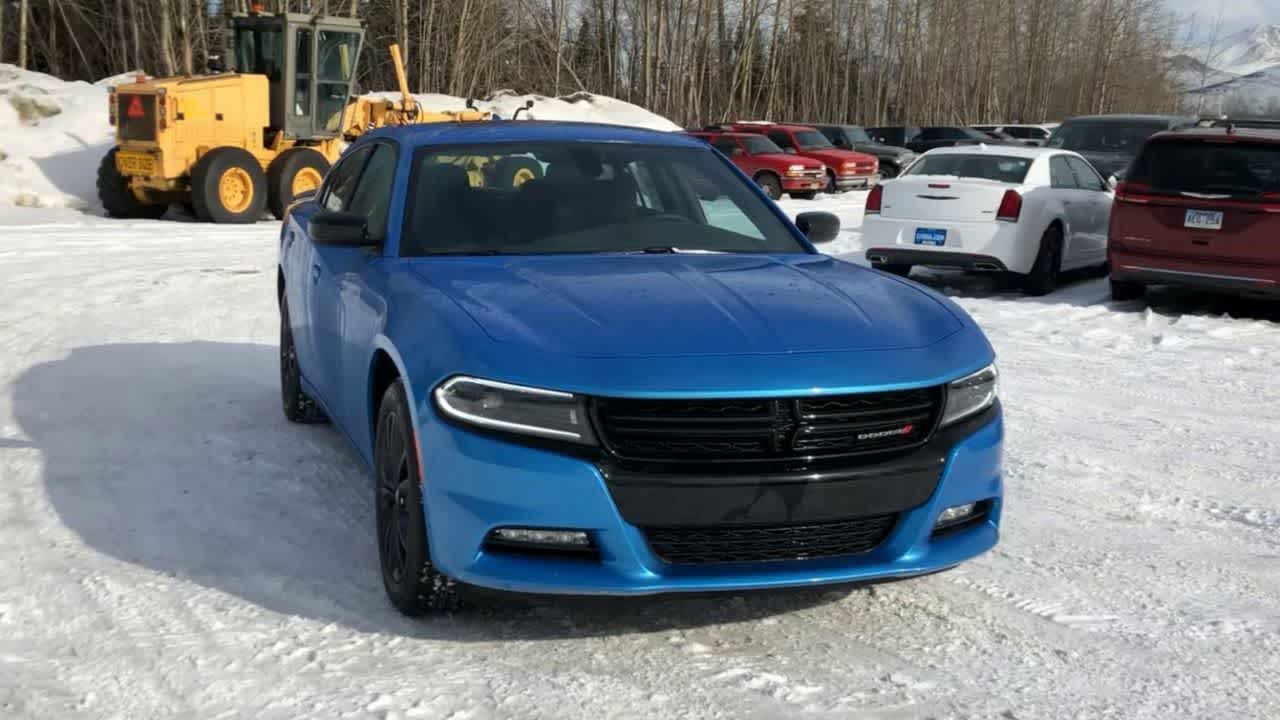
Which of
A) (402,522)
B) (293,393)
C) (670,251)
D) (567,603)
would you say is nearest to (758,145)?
(293,393)

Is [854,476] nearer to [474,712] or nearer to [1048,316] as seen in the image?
[474,712]

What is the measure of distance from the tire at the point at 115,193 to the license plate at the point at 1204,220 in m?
14.9

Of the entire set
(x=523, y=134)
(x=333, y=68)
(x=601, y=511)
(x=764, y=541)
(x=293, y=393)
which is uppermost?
(x=333, y=68)

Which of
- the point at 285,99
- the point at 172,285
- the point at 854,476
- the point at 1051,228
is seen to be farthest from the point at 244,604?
the point at 285,99

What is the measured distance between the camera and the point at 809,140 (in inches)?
1224

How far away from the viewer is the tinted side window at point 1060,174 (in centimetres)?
1351

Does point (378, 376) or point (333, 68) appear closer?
point (378, 376)

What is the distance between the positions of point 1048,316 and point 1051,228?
76.3 inches

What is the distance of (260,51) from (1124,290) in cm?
1335

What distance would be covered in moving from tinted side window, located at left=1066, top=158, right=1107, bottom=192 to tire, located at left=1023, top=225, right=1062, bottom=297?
1032 mm

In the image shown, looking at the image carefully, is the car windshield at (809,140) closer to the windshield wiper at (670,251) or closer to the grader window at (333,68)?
the grader window at (333,68)

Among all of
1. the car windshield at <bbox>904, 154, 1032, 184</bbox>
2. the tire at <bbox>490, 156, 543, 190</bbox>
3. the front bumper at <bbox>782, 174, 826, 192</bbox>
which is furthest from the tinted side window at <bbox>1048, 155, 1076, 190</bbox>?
the front bumper at <bbox>782, 174, 826, 192</bbox>

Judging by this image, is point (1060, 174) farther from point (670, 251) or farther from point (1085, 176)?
point (670, 251)

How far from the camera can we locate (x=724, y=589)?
367 cm
